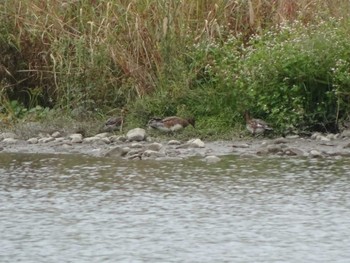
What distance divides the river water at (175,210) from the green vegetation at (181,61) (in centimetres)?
141

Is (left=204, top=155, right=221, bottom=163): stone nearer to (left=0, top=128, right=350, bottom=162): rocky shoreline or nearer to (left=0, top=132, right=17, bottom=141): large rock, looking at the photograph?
(left=0, top=128, right=350, bottom=162): rocky shoreline

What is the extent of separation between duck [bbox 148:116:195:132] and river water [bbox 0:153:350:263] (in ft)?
4.27

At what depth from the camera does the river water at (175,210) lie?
5.96m

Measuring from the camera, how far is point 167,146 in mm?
10219

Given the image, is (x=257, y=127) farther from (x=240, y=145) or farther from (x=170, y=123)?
(x=170, y=123)

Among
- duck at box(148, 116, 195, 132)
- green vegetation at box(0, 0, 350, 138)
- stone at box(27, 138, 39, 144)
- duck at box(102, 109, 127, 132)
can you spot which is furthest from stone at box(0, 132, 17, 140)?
duck at box(148, 116, 195, 132)

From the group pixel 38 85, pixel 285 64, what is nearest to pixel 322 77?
pixel 285 64

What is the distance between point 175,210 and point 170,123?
3689 mm

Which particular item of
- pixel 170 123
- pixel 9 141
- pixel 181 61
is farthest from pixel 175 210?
pixel 181 61

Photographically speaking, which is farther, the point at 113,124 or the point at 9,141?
the point at 113,124

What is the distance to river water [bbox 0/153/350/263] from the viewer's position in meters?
5.96

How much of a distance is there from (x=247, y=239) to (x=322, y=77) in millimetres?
4560

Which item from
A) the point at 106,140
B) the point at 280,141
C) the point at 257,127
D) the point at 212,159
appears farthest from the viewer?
the point at 106,140

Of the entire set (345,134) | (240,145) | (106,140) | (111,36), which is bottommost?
(106,140)
